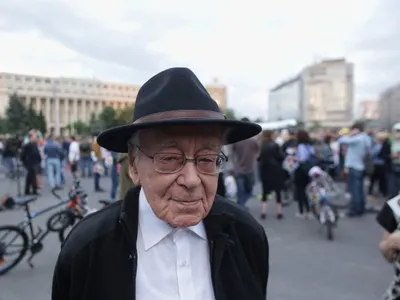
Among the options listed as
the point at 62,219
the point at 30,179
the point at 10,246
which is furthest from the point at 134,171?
the point at 30,179

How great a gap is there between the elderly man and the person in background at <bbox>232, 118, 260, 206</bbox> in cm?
650

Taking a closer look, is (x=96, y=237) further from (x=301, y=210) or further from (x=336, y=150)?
(x=336, y=150)

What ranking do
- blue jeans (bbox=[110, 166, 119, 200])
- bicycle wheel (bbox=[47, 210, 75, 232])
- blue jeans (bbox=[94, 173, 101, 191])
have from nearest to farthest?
bicycle wheel (bbox=[47, 210, 75, 232]), blue jeans (bbox=[110, 166, 119, 200]), blue jeans (bbox=[94, 173, 101, 191])

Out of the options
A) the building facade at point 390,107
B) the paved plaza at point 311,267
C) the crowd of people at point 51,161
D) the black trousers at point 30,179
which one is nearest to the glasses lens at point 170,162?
the paved plaza at point 311,267

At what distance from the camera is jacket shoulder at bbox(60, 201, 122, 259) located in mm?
1322

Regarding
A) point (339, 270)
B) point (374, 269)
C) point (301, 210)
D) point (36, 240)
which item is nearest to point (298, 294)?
point (339, 270)

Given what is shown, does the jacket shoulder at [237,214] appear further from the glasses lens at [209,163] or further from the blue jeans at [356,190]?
the blue jeans at [356,190]

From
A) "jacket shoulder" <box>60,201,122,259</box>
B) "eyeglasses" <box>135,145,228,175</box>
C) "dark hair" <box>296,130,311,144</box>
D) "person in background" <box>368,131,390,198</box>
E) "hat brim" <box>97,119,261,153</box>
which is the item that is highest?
"hat brim" <box>97,119,261,153</box>

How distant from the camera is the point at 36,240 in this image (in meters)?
5.33

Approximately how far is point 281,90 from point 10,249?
6936 centimetres

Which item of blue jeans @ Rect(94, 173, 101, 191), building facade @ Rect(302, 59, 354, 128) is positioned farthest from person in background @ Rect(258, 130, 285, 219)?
building facade @ Rect(302, 59, 354, 128)

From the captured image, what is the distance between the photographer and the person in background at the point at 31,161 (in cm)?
1121

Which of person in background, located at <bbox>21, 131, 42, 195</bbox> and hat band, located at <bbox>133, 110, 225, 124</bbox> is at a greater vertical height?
hat band, located at <bbox>133, 110, 225, 124</bbox>

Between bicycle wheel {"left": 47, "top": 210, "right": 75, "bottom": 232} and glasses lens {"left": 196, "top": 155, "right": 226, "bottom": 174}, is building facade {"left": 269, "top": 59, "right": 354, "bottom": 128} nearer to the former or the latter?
bicycle wheel {"left": 47, "top": 210, "right": 75, "bottom": 232}
